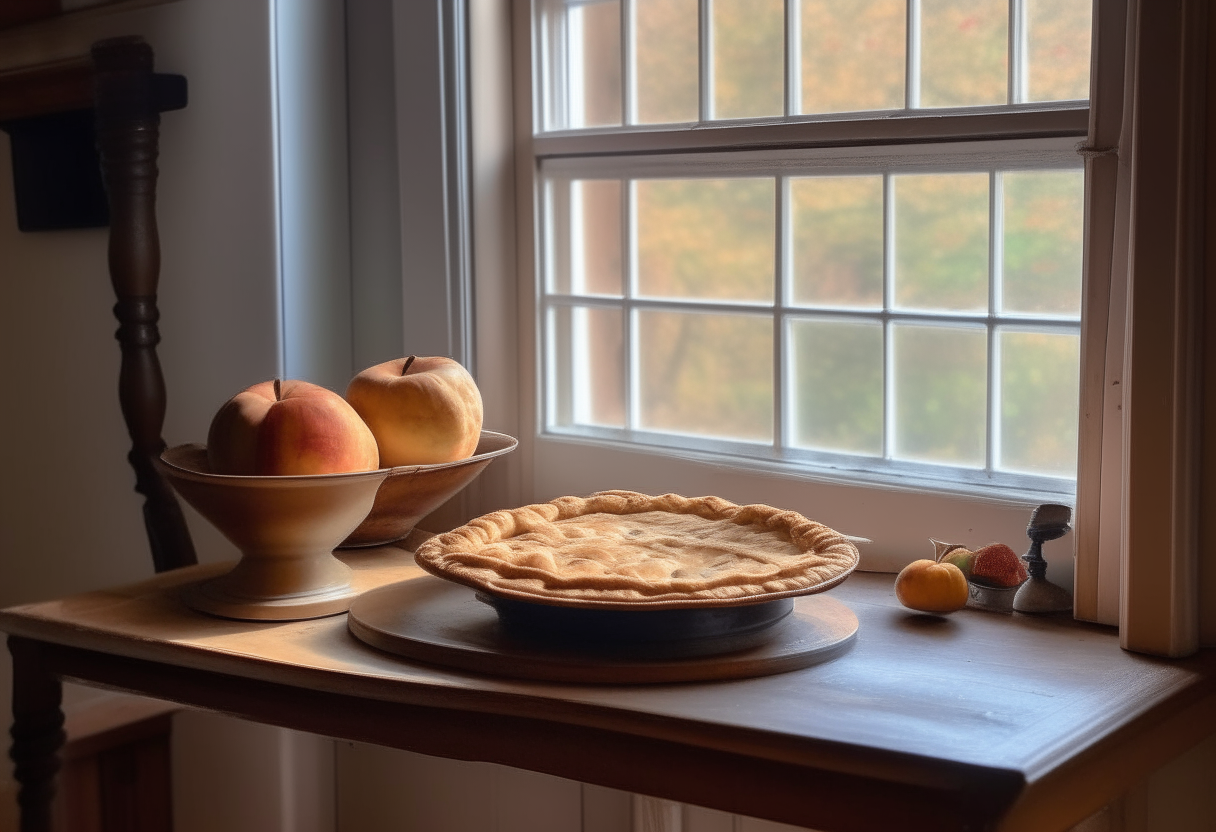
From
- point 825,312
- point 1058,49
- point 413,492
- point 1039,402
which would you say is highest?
point 1058,49

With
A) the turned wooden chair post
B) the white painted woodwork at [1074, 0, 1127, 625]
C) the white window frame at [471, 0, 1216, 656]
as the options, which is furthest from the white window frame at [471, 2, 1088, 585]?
the turned wooden chair post

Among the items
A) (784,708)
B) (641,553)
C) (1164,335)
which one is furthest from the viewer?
(641,553)

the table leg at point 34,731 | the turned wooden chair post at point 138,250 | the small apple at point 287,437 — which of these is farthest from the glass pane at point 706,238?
the table leg at point 34,731

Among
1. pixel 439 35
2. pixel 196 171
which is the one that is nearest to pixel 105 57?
pixel 196 171

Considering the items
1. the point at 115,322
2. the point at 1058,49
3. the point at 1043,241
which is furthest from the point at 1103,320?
the point at 115,322

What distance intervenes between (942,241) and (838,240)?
14 cm

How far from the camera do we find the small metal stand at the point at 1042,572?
1334 millimetres

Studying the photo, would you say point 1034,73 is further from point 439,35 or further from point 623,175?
point 439,35

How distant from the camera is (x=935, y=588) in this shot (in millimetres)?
1320

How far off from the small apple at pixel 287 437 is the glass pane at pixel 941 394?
67cm

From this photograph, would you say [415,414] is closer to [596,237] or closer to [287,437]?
[287,437]

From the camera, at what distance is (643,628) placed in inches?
45.8

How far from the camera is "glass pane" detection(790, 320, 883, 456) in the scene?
5.29ft

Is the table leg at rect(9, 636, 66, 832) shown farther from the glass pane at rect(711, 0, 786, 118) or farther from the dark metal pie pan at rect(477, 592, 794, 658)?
the glass pane at rect(711, 0, 786, 118)
